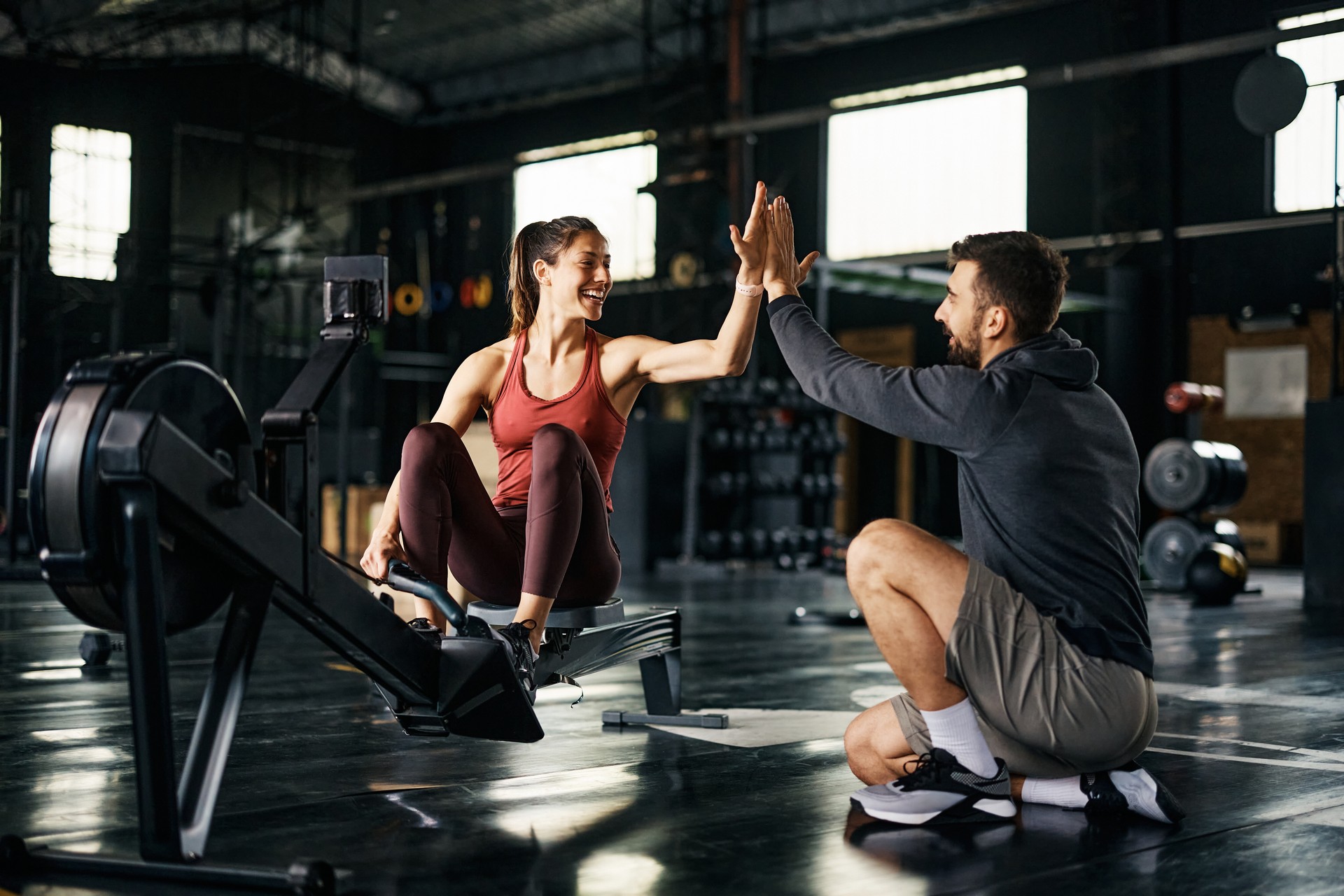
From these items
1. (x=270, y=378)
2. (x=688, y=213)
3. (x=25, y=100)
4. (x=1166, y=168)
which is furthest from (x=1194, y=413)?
(x=25, y=100)

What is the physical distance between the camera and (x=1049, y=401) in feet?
6.09

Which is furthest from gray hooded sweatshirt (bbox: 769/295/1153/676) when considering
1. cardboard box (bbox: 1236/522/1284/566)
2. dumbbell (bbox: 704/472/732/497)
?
cardboard box (bbox: 1236/522/1284/566)

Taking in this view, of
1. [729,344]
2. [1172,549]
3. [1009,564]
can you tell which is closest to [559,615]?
[729,344]

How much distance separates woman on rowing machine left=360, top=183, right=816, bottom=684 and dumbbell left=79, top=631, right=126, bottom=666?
5.51ft

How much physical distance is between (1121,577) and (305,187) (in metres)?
14.2

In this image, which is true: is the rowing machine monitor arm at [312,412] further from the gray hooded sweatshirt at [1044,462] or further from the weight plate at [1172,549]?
the weight plate at [1172,549]

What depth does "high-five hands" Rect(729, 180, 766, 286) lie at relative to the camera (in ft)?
6.84

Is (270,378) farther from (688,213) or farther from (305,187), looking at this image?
(688,213)

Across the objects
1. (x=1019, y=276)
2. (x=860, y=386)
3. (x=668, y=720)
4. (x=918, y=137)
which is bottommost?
(x=668, y=720)

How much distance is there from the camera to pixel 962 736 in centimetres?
191

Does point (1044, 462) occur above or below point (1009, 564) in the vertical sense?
above

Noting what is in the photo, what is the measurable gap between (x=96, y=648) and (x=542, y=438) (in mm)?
2085

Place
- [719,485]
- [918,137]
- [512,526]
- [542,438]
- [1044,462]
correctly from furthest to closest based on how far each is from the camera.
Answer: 1. [918,137]
2. [719,485]
3. [512,526]
4. [542,438]
5. [1044,462]

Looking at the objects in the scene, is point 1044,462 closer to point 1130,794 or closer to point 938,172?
point 1130,794
